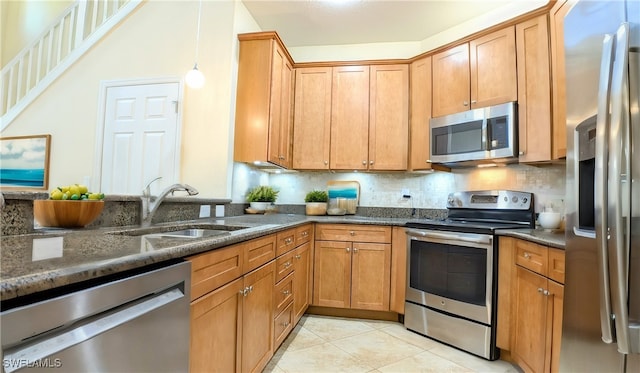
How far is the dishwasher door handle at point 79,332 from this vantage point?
579 mm

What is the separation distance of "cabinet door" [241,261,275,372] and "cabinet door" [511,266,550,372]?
1.56 metres

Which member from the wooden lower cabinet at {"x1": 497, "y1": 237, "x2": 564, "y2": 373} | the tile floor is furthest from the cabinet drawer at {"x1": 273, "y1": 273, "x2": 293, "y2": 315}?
the wooden lower cabinet at {"x1": 497, "y1": 237, "x2": 564, "y2": 373}

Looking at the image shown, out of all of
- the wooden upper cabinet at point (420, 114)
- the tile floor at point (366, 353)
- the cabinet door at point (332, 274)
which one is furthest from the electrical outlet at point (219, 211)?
the wooden upper cabinet at point (420, 114)

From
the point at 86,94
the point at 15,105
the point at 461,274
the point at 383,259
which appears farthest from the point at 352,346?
the point at 15,105

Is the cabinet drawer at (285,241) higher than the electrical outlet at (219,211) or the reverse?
the reverse

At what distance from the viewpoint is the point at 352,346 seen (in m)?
2.29

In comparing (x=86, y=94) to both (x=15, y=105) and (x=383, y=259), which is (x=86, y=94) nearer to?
(x=15, y=105)

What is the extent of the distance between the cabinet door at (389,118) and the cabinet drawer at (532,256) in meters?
1.34

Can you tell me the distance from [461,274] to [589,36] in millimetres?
1698

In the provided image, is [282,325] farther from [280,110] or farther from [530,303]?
[280,110]

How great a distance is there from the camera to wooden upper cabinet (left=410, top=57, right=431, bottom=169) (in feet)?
9.82

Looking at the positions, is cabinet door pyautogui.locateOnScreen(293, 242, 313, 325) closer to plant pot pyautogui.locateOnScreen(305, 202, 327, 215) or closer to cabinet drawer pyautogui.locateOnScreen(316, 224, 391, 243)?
cabinet drawer pyautogui.locateOnScreen(316, 224, 391, 243)

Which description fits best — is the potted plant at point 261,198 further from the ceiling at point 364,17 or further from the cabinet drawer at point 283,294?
the ceiling at point 364,17

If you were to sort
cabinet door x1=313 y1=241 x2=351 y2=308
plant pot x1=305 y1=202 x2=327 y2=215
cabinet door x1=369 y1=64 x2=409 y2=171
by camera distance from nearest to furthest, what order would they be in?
cabinet door x1=313 y1=241 x2=351 y2=308, cabinet door x1=369 y1=64 x2=409 y2=171, plant pot x1=305 y1=202 x2=327 y2=215
